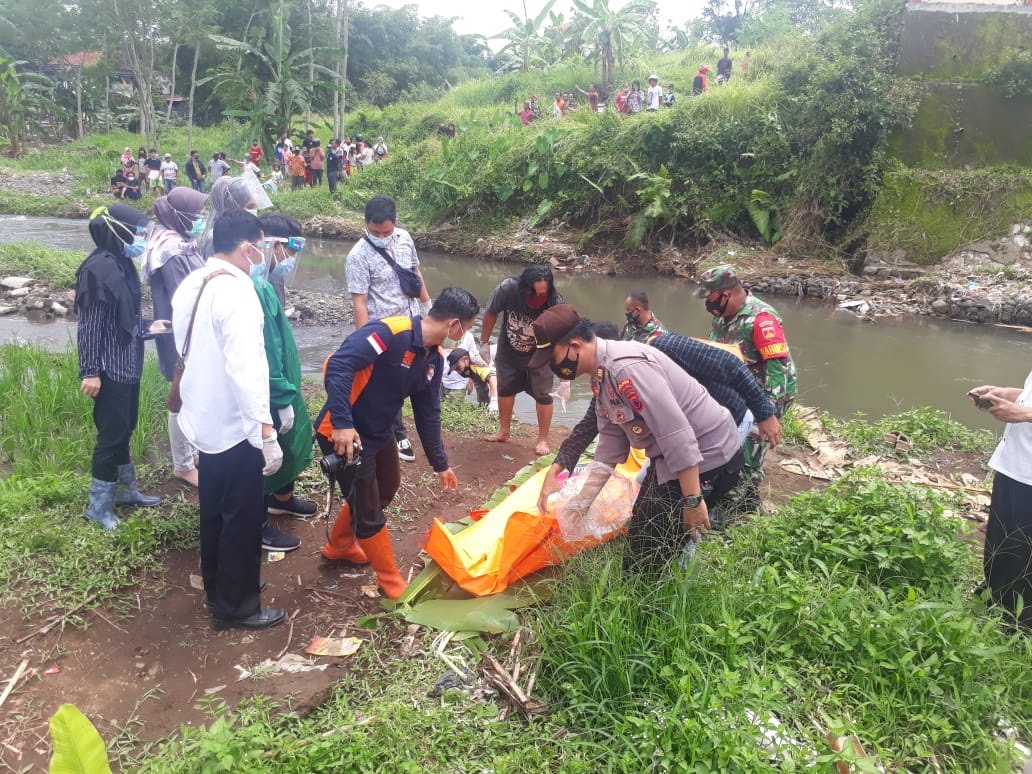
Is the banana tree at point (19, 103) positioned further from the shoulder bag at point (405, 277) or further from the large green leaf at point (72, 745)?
the large green leaf at point (72, 745)

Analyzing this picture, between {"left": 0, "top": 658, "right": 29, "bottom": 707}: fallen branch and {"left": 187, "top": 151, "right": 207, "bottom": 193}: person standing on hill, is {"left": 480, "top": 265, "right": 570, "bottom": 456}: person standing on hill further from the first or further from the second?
{"left": 187, "top": 151, "right": 207, "bottom": 193}: person standing on hill

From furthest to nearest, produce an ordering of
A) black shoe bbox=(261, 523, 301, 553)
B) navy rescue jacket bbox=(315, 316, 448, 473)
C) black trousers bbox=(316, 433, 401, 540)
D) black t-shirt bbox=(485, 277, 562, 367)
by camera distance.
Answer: black t-shirt bbox=(485, 277, 562, 367) → black shoe bbox=(261, 523, 301, 553) → black trousers bbox=(316, 433, 401, 540) → navy rescue jacket bbox=(315, 316, 448, 473)

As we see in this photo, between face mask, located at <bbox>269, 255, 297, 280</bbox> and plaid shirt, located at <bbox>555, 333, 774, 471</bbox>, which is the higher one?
face mask, located at <bbox>269, 255, 297, 280</bbox>

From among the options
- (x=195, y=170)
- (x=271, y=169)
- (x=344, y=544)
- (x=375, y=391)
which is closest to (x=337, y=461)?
(x=375, y=391)

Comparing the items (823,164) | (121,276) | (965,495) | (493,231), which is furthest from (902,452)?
(493,231)

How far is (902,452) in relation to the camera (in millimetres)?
5801

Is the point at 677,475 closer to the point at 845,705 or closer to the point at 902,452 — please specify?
the point at 845,705

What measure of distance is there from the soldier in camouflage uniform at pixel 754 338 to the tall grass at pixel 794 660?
2.17 ft

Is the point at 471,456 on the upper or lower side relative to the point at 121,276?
lower

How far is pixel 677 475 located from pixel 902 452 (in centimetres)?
371

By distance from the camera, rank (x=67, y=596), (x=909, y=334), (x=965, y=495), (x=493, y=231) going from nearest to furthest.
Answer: (x=67, y=596) → (x=965, y=495) → (x=909, y=334) → (x=493, y=231)

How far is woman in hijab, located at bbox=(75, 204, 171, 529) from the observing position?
3791 mm

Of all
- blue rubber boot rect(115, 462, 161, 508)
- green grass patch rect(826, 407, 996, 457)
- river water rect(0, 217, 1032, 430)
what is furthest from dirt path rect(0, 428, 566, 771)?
green grass patch rect(826, 407, 996, 457)

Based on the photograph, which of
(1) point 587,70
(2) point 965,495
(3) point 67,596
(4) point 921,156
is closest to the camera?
(3) point 67,596
